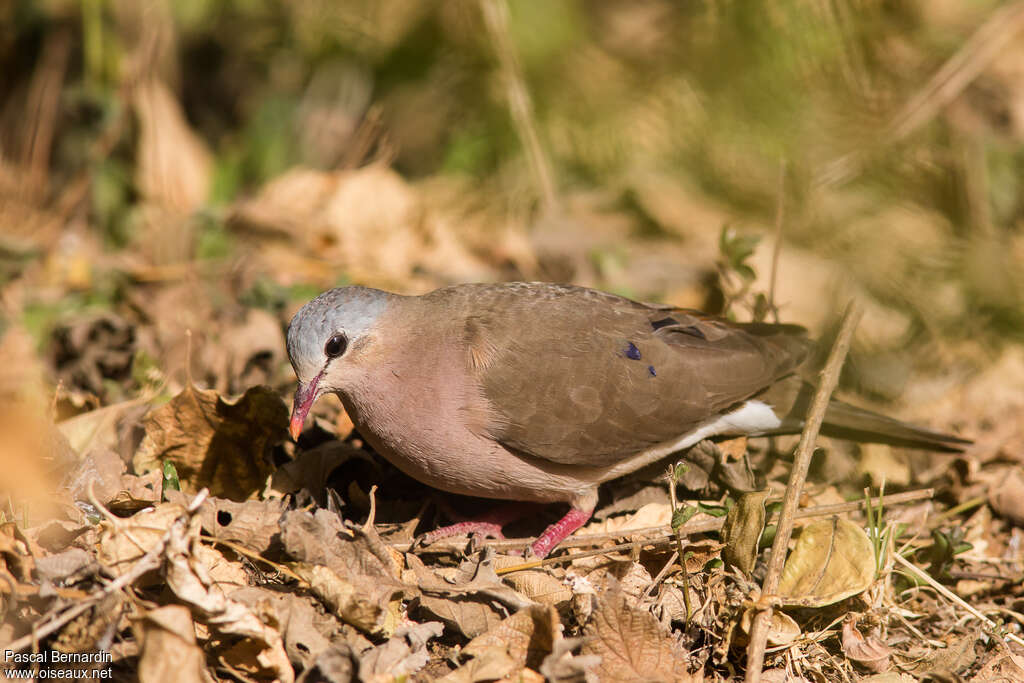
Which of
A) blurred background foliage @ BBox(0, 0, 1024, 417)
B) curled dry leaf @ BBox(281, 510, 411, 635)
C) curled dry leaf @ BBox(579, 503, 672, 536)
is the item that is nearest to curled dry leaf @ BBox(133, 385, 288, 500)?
blurred background foliage @ BBox(0, 0, 1024, 417)

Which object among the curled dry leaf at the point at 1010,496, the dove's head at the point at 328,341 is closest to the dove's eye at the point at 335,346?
the dove's head at the point at 328,341

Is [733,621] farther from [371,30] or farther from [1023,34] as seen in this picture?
[371,30]

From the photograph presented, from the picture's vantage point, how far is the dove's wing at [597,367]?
3191 mm

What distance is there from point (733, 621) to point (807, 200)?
1.31 m

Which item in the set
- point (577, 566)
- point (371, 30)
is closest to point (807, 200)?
point (577, 566)

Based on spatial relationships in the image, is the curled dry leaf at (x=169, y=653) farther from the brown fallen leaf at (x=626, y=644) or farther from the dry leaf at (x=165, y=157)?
the dry leaf at (x=165, y=157)

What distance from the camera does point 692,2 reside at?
2791 mm

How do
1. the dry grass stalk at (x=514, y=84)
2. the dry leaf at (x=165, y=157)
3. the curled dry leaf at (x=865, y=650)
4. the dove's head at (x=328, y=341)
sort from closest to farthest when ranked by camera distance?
the curled dry leaf at (x=865, y=650) → the dove's head at (x=328, y=341) → the dry grass stalk at (x=514, y=84) → the dry leaf at (x=165, y=157)

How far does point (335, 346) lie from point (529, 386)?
0.69 metres

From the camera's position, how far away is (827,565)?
295 cm

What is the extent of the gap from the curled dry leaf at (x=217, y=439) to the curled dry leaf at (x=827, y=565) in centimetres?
188

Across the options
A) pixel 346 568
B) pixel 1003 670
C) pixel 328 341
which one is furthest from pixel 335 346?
pixel 1003 670

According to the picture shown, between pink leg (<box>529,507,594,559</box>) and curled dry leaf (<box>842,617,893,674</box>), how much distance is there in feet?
3.12

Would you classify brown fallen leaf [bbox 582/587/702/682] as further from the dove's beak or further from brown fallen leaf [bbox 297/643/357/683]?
the dove's beak
